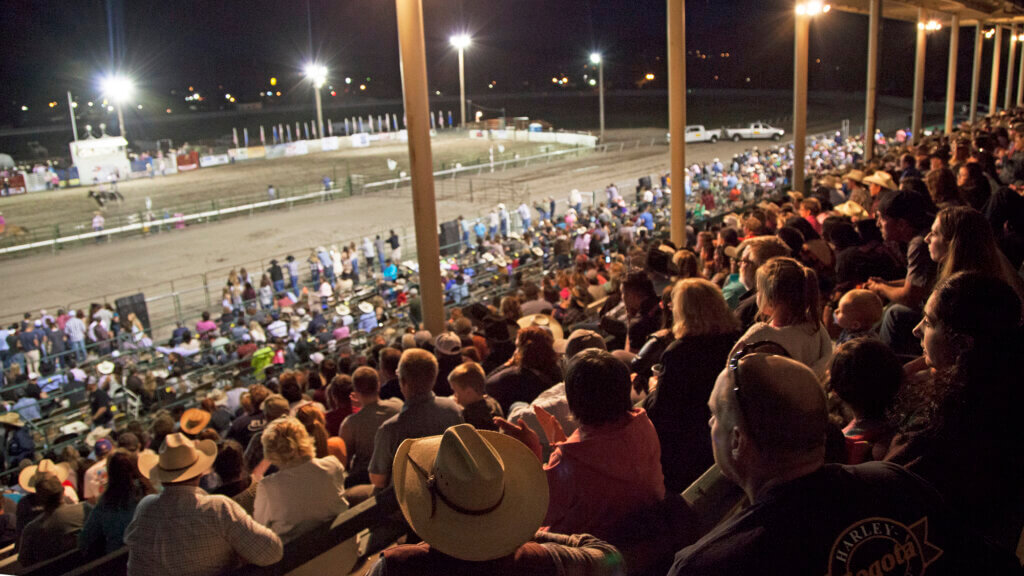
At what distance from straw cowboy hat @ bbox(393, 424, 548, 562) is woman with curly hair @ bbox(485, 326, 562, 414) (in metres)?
2.51

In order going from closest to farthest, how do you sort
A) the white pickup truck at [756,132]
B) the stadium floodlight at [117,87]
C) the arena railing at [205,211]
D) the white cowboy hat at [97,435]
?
the white cowboy hat at [97,435] < the arena railing at [205,211] < the white pickup truck at [756,132] < the stadium floodlight at [117,87]

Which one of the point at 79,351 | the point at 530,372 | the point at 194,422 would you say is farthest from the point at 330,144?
the point at 530,372

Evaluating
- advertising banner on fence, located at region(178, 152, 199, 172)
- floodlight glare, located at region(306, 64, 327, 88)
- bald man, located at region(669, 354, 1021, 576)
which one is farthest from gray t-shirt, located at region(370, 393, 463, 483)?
advertising banner on fence, located at region(178, 152, 199, 172)

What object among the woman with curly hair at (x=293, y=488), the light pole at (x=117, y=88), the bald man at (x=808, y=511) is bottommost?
the woman with curly hair at (x=293, y=488)

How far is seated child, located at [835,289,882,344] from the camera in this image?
145 inches

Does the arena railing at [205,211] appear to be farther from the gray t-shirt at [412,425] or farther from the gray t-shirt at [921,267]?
the gray t-shirt at [921,267]

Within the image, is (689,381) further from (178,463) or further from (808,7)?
(808,7)

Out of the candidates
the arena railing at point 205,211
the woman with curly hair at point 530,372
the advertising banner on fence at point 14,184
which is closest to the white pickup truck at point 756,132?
the arena railing at point 205,211

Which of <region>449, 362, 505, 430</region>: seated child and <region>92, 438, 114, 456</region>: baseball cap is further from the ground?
<region>449, 362, 505, 430</region>: seated child

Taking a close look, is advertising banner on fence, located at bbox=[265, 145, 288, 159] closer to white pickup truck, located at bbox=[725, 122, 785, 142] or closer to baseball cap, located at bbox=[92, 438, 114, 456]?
white pickup truck, located at bbox=[725, 122, 785, 142]

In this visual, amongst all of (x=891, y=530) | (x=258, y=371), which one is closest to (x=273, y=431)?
(x=891, y=530)

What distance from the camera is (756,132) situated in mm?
52000

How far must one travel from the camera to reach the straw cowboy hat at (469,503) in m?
1.76

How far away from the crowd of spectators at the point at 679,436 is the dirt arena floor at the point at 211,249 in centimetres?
1648
